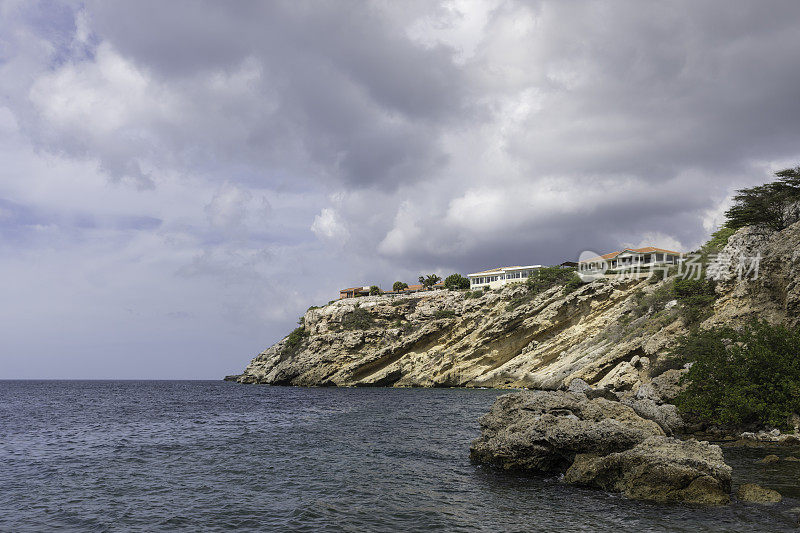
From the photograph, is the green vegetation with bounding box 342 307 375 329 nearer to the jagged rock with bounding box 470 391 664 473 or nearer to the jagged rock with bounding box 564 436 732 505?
the jagged rock with bounding box 470 391 664 473

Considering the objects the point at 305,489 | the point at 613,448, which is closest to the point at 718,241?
the point at 613,448

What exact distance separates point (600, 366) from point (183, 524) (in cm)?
5055

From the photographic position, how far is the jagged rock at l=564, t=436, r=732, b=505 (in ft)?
52.6

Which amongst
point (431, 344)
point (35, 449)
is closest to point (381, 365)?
point (431, 344)

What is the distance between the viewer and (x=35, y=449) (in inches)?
1129

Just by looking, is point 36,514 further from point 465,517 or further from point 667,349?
point 667,349

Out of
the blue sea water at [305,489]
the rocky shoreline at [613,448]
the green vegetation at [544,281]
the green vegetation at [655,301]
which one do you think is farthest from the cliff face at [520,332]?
the blue sea water at [305,489]

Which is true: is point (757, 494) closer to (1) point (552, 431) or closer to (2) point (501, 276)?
(1) point (552, 431)

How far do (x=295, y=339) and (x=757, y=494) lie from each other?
4312 inches

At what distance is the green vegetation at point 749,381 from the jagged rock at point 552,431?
30.1 feet

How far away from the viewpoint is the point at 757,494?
15.9 metres

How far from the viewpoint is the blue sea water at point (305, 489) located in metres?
14.8

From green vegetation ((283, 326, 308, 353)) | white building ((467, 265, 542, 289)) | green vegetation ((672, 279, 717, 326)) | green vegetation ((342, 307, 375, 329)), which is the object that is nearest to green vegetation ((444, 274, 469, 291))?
white building ((467, 265, 542, 289))

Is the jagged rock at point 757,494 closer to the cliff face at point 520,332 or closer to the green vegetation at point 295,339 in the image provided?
the cliff face at point 520,332
